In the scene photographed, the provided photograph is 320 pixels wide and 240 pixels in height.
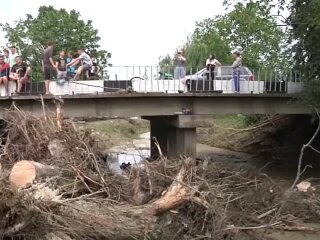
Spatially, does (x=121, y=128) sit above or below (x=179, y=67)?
below

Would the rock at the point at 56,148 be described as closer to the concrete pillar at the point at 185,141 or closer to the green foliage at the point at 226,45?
the concrete pillar at the point at 185,141

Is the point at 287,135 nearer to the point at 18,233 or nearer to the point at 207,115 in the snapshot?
the point at 207,115

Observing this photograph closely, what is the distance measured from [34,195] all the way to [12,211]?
0.39 m

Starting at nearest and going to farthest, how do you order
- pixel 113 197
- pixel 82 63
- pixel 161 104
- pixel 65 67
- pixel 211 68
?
pixel 113 197, pixel 65 67, pixel 82 63, pixel 161 104, pixel 211 68

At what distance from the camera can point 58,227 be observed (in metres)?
7.48

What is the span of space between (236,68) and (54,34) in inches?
1282

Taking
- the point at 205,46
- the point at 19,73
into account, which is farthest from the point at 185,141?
the point at 205,46

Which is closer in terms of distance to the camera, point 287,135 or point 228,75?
point 228,75

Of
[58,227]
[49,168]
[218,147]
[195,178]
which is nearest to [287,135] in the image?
[218,147]

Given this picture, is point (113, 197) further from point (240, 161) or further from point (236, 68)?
point (240, 161)

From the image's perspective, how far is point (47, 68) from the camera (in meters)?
17.1

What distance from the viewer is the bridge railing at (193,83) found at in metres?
18.1

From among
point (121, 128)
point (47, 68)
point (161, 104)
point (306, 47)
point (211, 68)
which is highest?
point (306, 47)

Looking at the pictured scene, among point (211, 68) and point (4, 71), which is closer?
point (4, 71)
